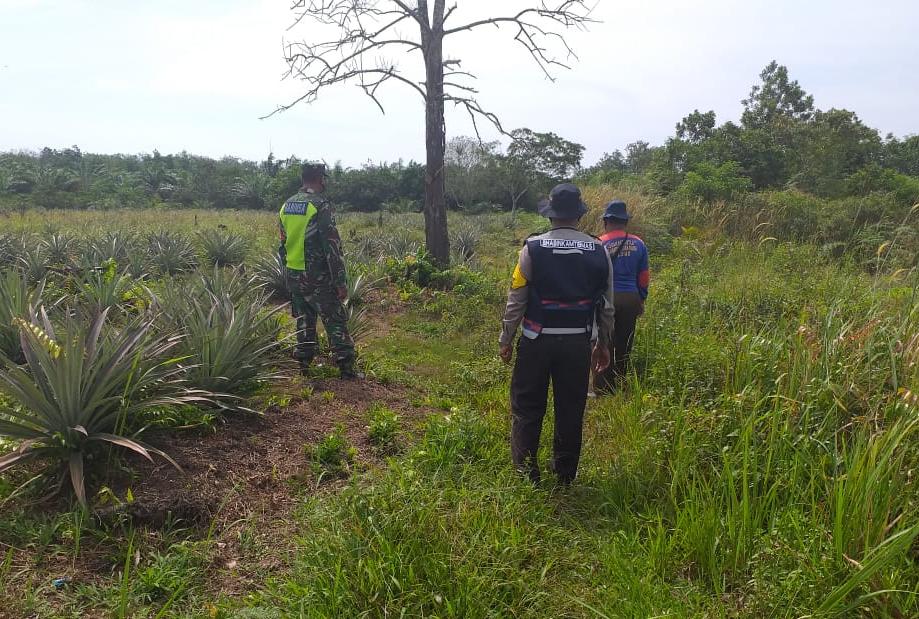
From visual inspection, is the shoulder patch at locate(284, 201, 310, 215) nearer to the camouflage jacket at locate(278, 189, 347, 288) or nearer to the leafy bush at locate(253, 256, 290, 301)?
the camouflage jacket at locate(278, 189, 347, 288)

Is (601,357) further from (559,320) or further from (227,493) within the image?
(227,493)

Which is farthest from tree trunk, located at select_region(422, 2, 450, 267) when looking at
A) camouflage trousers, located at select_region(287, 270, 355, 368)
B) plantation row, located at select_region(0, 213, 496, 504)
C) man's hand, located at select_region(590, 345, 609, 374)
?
man's hand, located at select_region(590, 345, 609, 374)

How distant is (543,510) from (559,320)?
3.62 feet

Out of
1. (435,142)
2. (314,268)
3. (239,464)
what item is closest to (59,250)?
(435,142)

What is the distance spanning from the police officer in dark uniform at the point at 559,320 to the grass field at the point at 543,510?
1.12 ft

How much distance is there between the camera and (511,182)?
42844mm

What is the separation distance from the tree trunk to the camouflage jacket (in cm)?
500

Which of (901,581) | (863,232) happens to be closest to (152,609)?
(901,581)

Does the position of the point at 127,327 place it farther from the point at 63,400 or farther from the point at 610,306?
the point at 610,306

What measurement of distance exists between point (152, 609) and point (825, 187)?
2310cm

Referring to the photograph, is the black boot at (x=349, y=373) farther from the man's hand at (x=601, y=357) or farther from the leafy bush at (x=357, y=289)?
the man's hand at (x=601, y=357)

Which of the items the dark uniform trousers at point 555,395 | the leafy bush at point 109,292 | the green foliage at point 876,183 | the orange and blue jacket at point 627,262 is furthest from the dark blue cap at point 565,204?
the green foliage at point 876,183

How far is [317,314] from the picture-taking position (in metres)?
5.26

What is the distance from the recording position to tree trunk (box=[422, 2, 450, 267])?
938 cm
